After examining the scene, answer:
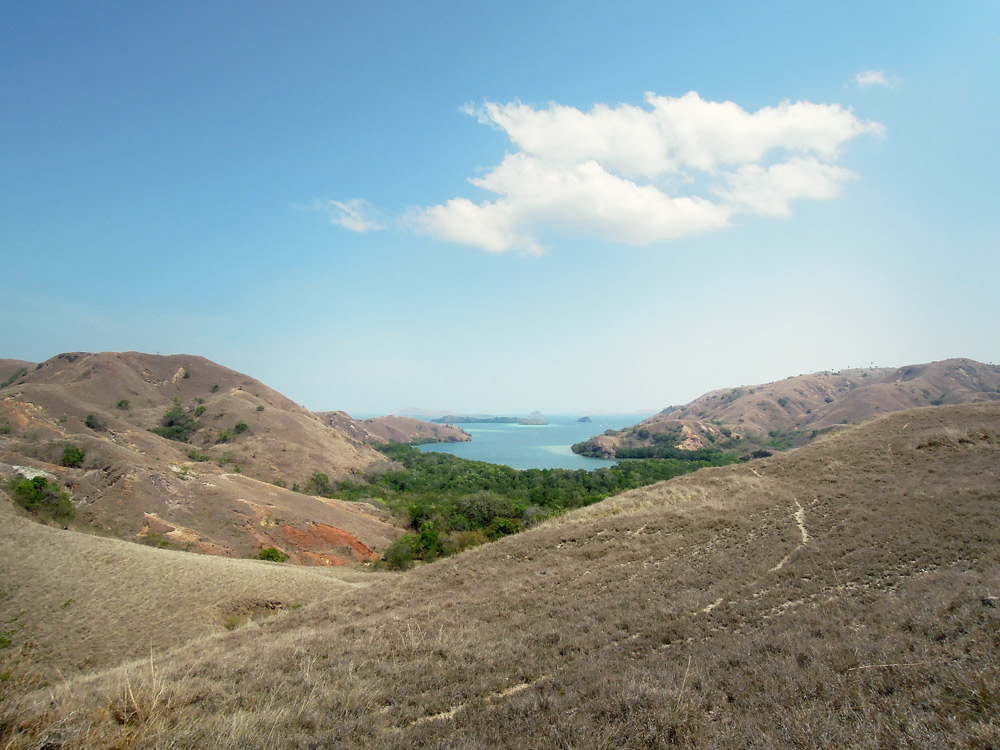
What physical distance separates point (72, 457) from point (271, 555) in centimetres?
1942

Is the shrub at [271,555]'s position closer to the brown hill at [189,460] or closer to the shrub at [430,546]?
the brown hill at [189,460]

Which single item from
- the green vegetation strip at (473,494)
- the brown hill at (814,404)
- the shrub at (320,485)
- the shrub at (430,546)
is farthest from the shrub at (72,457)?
the brown hill at (814,404)

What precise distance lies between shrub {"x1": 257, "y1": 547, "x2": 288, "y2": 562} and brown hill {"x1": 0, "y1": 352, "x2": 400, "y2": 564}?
1.70m

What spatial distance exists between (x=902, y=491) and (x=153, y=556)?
2959cm

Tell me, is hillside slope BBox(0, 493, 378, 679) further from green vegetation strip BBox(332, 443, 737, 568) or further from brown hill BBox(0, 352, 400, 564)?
brown hill BBox(0, 352, 400, 564)

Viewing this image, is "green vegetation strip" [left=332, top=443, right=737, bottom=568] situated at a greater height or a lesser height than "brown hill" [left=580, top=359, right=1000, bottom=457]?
lesser

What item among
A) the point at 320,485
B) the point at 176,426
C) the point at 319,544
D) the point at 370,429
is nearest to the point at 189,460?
the point at 320,485

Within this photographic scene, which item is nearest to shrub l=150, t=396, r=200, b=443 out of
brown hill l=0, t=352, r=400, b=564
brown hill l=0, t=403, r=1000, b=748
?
brown hill l=0, t=352, r=400, b=564

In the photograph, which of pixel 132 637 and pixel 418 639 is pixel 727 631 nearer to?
pixel 418 639

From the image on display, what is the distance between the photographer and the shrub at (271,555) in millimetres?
31227

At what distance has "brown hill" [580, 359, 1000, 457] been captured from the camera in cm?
10856

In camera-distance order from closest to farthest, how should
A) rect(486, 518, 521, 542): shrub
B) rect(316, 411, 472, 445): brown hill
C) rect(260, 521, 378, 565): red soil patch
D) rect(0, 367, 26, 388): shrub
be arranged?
rect(260, 521, 378, 565): red soil patch → rect(486, 518, 521, 542): shrub → rect(0, 367, 26, 388): shrub → rect(316, 411, 472, 445): brown hill

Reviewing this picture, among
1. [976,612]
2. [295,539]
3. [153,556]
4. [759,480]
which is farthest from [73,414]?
[976,612]

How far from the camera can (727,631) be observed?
7992 millimetres
